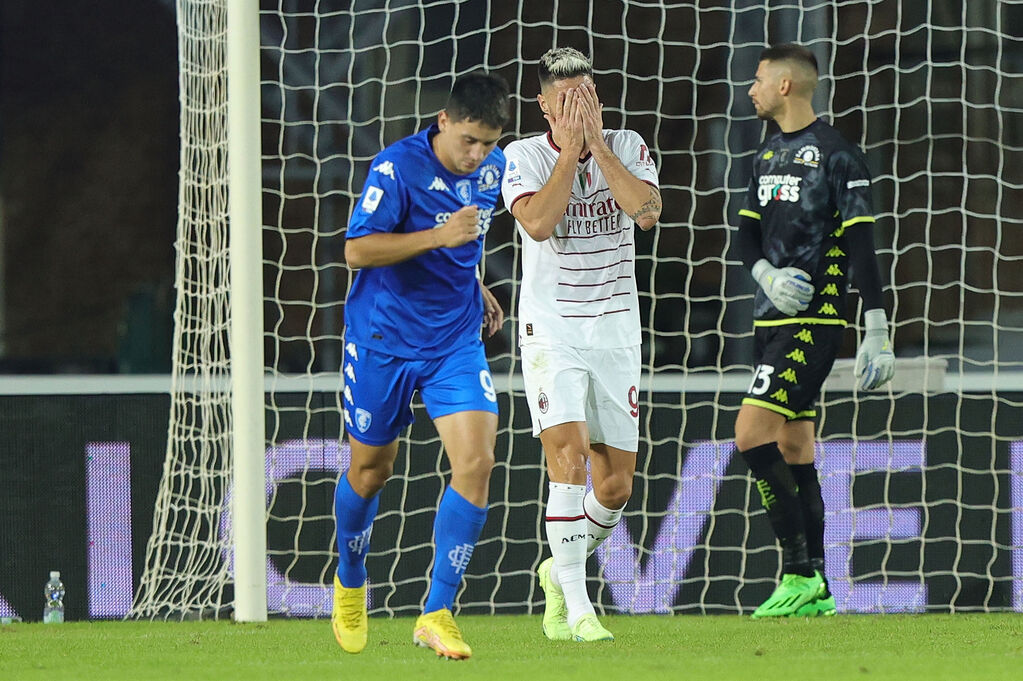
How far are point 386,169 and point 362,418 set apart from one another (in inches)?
29.5

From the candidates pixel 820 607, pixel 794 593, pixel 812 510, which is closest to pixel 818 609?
pixel 820 607

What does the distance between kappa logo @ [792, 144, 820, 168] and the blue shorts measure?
1662 millimetres

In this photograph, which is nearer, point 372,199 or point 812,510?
point 372,199

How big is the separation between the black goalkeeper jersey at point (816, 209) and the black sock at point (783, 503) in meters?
0.50

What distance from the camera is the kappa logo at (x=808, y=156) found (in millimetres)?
5418

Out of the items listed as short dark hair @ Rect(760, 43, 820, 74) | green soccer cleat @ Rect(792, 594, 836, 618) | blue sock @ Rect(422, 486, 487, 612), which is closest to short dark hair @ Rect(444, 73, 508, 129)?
blue sock @ Rect(422, 486, 487, 612)

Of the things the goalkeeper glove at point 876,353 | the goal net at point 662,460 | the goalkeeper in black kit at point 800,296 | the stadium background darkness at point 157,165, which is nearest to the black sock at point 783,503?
the goalkeeper in black kit at point 800,296

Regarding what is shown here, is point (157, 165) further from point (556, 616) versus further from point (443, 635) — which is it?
point (443, 635)

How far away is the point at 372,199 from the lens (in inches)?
170

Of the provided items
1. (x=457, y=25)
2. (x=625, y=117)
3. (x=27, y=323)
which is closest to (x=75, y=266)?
(x=27, y=323)

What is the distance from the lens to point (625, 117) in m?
7.55

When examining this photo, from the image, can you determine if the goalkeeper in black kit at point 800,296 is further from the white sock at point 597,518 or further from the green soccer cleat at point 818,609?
the white sock at point 597,518

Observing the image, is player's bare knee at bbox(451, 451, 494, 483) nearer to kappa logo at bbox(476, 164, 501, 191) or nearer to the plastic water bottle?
kappa logo at bbox(476, 164, 501, 191)

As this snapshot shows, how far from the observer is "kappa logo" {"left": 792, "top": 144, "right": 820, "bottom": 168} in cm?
542
